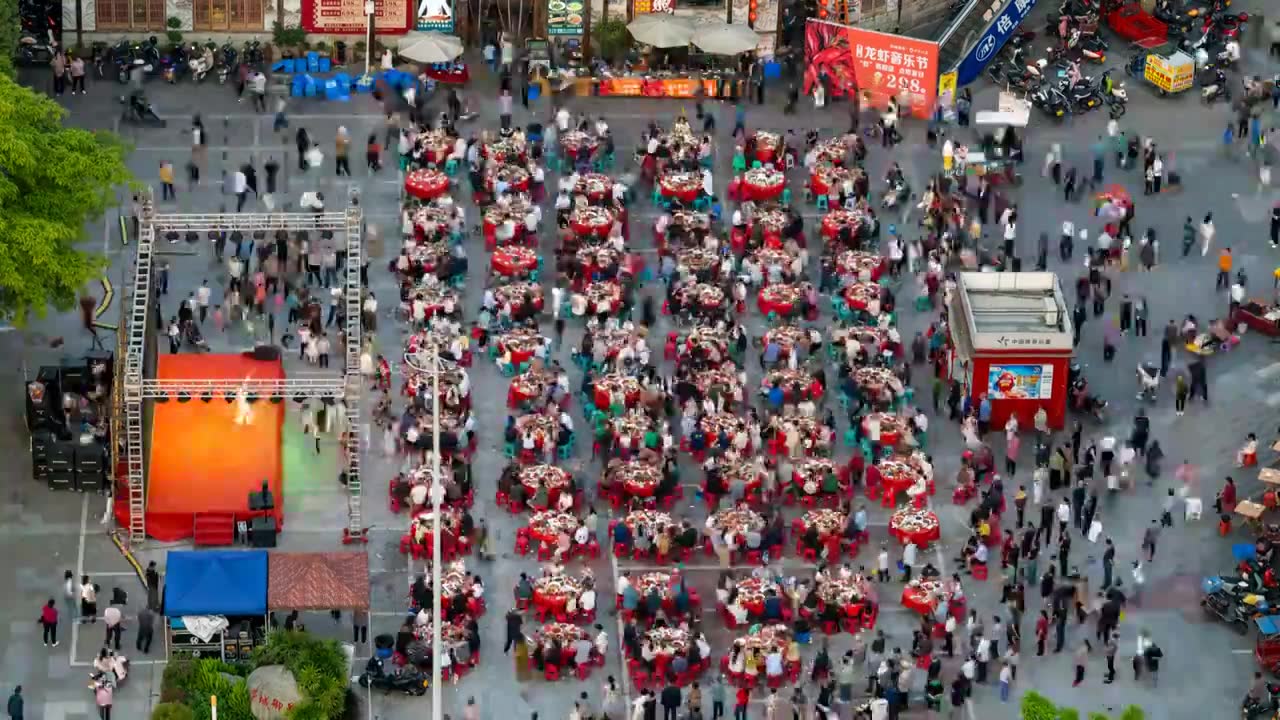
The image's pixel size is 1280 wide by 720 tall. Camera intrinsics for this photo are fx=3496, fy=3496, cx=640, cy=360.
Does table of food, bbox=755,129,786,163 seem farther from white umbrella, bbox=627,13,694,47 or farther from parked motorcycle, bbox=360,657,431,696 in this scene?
parked motorcycle, bbox=360,657,431,696

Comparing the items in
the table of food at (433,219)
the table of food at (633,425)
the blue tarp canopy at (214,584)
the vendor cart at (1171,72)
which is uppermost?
the vendor cart at (1171,72)

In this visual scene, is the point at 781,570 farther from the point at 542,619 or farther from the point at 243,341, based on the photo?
the point at 243,341

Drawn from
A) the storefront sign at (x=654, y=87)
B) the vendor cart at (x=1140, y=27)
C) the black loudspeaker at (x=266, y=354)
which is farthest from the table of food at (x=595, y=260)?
the vendor cart at (x=1140, y=27)

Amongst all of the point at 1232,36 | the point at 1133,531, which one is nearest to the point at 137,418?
the point at 1133,531

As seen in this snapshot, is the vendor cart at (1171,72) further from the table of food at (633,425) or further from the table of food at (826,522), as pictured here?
the table of food at (826,522)

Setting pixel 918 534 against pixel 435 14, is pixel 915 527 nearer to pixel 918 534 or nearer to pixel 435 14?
pixel 918 534
